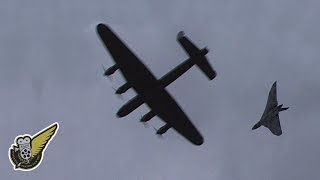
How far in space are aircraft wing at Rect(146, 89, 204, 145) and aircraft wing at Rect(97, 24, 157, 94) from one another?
2.34 metres

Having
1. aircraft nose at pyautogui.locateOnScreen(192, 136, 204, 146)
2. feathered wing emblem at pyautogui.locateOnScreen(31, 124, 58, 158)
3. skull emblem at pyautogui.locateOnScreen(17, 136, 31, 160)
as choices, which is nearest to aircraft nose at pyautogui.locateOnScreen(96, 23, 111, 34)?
feathered wing emblem at pyautogui.locateOnScreen(31, 124, 58, 158)

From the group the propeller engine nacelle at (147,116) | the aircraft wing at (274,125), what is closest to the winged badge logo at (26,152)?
the propeller engine nacelle at (147,116)

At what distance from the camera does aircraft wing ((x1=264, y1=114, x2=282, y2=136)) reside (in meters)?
108

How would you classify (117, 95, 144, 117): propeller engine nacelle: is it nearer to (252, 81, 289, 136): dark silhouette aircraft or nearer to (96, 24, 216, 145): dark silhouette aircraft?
(96, 24, 216, 145): dark silhouette aircraft

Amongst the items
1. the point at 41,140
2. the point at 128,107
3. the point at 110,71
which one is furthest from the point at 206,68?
the point at 41,140

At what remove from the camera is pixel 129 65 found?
7900cm

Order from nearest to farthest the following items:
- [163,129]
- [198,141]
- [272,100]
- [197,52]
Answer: [197,52] < [163,129] < [198,141] < [272,100]

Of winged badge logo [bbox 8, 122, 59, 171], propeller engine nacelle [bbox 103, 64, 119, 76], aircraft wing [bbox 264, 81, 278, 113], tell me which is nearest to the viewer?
winged badge logo [bbox 8, 122, 59, 171]

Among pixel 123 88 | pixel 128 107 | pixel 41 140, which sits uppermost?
pixel 123 88

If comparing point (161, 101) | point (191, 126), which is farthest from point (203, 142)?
point (161, 101)

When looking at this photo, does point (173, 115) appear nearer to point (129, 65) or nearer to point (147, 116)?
point (147, 116)

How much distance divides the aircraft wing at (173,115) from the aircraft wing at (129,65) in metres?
2.34

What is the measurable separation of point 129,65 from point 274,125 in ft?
128

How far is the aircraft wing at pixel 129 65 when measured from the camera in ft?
257
